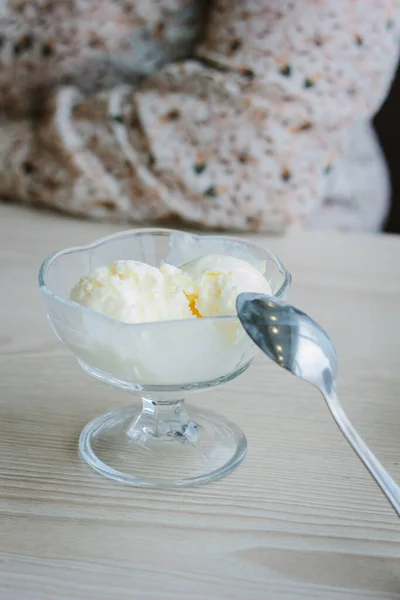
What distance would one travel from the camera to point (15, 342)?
0.81m

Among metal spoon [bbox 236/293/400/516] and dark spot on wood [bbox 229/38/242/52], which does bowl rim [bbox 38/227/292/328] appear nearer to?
metal spoon [bbox 236/293/400/516]

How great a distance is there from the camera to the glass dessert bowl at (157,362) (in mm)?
542

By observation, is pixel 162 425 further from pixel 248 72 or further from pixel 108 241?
pixel 248 72

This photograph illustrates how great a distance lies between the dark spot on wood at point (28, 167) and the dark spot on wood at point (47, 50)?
0.64ft

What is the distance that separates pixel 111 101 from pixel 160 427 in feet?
2.35

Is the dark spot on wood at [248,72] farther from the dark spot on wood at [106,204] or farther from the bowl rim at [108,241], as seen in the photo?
the bowl rim at [108,241]

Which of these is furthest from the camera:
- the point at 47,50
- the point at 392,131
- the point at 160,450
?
the point at 392,131

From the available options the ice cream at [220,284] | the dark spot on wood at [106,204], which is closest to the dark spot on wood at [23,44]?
the dark spot on wood at [106,204]

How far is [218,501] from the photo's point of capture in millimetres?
562

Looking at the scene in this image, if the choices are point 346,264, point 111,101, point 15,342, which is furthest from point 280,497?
point 111,101

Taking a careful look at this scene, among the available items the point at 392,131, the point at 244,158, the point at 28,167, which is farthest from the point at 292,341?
the point at 392,131

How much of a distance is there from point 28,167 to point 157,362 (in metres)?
0.79

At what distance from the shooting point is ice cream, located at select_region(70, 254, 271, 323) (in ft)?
1.88

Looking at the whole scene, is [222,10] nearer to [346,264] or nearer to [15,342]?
[346,264]
